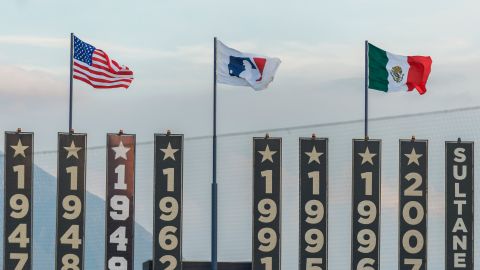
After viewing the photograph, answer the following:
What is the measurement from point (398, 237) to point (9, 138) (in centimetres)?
1664

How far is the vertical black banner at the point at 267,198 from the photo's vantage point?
62.6m

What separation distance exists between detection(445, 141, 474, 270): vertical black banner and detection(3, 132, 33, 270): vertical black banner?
17.4 m

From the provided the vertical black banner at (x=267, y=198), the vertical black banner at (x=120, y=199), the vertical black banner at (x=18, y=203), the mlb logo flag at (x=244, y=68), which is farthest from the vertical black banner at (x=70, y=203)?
the vertical black banner at (x=267, y=198)

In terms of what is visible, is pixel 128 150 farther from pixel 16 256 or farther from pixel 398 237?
pixel 398 237

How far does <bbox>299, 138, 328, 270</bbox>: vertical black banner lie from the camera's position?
207ft

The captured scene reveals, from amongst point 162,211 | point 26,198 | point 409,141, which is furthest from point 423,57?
point 26,198

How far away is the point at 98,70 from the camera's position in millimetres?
61438

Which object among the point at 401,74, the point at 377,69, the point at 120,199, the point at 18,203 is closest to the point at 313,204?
the point at 377,69

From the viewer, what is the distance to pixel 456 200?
64.7 meters

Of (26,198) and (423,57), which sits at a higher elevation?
(423,57)

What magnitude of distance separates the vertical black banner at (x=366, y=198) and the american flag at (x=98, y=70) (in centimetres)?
1014

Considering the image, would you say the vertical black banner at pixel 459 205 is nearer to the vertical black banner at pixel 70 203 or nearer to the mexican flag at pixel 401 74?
the mexican flag at pixel 401 74

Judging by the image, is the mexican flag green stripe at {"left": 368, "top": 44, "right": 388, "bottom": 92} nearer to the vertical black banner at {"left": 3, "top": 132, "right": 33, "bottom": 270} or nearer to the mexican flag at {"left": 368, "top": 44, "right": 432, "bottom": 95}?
the mexican flag at {"left": 368, "top": 44, "right": 432, "bottom": 95}

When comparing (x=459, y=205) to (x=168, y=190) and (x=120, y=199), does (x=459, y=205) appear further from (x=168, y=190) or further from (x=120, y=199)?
(x=120, y=199)
